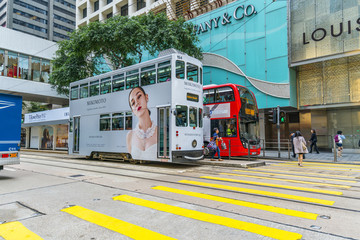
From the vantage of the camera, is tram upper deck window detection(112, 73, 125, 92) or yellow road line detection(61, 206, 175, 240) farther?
tram upper deck window detection(112, 73, 125, 92)

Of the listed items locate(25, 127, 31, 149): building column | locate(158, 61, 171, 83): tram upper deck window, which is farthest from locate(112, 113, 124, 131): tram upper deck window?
locate(25, 127, 31, 149): building column

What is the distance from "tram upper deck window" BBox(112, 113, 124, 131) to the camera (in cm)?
1251

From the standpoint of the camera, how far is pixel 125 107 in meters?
12.3

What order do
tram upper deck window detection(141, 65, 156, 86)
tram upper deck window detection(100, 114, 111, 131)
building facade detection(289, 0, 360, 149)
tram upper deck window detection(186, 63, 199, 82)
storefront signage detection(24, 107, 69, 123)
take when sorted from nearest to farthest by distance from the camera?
tram upper deck window detection(186, 63, 199, 82)
tram upper deck window detection(141, 65, 156, 86)
tram upper deck window detection(100, 114, 111, 131)
building facade detection(289, 0, 360, 149)
storefront signage detection(24, 107, 69, 123)

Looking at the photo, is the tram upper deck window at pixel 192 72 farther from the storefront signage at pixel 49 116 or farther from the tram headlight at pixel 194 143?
the storefront signage at pixel 49 116

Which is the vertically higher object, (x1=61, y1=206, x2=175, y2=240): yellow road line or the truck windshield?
the truck windshield

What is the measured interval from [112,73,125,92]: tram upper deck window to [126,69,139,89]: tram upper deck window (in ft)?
1.16

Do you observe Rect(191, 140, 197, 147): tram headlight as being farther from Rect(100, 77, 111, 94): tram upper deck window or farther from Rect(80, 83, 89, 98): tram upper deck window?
Rect(80, 83, 89, 98): tram upper deck window

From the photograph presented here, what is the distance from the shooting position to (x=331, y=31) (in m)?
17.6

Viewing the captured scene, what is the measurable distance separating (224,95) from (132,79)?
5.22m

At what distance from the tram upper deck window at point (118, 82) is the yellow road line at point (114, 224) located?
8451 millimetres

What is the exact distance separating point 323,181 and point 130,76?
9.05m

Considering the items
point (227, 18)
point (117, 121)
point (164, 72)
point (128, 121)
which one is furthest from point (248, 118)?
point (227, 18)

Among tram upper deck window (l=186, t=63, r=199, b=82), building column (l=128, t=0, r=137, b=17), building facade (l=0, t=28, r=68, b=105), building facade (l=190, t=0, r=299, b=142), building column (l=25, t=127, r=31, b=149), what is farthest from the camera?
building column (l=128, t=0, r=137, b=17)
